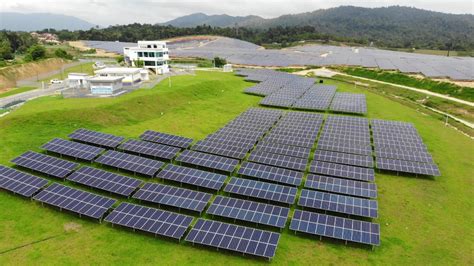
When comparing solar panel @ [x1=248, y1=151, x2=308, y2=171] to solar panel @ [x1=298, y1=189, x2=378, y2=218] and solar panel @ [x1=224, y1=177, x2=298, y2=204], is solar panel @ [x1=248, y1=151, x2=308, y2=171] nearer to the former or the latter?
solar panel @ [x1=224, y1=177, x2=298, y2=204]

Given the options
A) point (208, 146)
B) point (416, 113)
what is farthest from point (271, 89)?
point (208, 146)

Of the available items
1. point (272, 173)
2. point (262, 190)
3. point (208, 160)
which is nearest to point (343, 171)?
point (272, 173)

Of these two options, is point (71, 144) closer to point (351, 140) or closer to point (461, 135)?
point (351, 140)

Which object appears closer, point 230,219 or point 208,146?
point 230,219

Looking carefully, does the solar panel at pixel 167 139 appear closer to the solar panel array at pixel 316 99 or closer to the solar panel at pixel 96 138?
the solar panel at pixel 96 138

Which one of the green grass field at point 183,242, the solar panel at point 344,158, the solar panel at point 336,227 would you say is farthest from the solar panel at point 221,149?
the solar panel at point 336,227

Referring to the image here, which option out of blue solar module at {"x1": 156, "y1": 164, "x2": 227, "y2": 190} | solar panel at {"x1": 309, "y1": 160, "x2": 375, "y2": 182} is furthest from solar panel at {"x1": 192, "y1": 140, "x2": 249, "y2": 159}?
solar panel at {"x1": 309, "y1": 160, "x2": 375, "y2": 182}

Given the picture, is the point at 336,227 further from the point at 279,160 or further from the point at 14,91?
the point at 14,91
